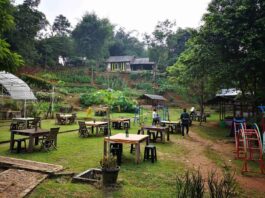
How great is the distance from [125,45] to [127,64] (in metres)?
12.1

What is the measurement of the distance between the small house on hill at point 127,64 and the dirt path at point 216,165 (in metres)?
47.9

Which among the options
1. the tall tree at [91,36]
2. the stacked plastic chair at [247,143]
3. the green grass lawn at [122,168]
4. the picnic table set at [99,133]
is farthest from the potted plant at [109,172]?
the tall tree at [91,36]

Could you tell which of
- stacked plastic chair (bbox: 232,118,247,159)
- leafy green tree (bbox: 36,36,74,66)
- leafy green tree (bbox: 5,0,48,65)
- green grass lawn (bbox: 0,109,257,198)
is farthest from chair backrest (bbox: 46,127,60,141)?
leafy green tree (bbox: 36,36,74,66)

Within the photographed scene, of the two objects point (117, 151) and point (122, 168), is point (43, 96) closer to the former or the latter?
point (117, 151)

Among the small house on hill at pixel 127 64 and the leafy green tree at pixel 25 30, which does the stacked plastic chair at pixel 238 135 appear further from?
the small house on hill at pixel 127 64

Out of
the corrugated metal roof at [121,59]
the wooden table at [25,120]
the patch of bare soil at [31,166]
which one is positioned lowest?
the patch of bare soil at [31,166]

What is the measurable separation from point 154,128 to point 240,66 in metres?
6.22

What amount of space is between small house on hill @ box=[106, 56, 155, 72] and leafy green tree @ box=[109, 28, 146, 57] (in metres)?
6.60

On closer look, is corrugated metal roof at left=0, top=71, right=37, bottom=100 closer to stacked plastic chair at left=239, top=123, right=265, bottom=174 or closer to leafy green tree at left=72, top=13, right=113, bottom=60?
stacked plastic chair at left=239, top=123, right=265, bottom=174

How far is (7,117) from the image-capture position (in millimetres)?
21750

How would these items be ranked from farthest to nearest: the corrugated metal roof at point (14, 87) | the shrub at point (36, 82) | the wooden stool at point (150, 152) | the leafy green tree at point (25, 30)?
the leafy green tree at point (25, 30) → the shrub at point (36, 82) → the corrugated metal roof at point (14, 87) → the wooden stool at point (150, 152)

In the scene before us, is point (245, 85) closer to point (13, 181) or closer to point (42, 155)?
point (42, 155)

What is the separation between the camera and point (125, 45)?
72.6 metres

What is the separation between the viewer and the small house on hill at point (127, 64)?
6178cm
